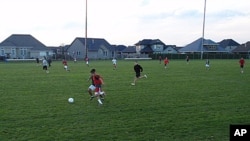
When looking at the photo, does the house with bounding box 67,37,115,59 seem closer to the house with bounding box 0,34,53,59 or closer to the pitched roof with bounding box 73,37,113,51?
the pitched roof with bounding box 73,37,113,51

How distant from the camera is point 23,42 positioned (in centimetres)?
9150

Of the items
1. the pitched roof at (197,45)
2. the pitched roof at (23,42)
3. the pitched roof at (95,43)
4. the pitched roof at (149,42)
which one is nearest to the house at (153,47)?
the pitched roof at (149,42)

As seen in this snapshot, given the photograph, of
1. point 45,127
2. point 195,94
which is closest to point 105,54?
point 195,94

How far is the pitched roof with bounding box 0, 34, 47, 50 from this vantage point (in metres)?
88.8

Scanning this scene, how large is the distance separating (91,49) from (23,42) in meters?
19.0

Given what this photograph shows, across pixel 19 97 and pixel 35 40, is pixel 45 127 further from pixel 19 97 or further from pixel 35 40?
pixel 35 40

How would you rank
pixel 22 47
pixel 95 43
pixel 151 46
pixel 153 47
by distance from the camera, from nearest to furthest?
pixel 22 47 < pixel 95 43 < pixel 153 47 < pixel 151 46

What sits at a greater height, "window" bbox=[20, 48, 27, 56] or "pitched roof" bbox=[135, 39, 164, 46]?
"pitched roof" bbox=[135, 39, 164, 46]

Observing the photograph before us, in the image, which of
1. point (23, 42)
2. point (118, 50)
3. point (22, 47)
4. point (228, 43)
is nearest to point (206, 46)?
point (228, 43)

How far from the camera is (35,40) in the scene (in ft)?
312

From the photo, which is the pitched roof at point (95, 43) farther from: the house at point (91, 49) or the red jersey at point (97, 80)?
the red jersey at point (97, 80)

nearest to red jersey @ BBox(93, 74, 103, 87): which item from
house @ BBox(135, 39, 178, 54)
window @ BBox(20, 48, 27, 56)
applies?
window @ BBox(20, 48, 27, 56)

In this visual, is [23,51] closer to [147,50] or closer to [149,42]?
[147,50]

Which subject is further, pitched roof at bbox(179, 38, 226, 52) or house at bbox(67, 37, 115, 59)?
pitched roof at bbox(179, 38, 226, 52)
